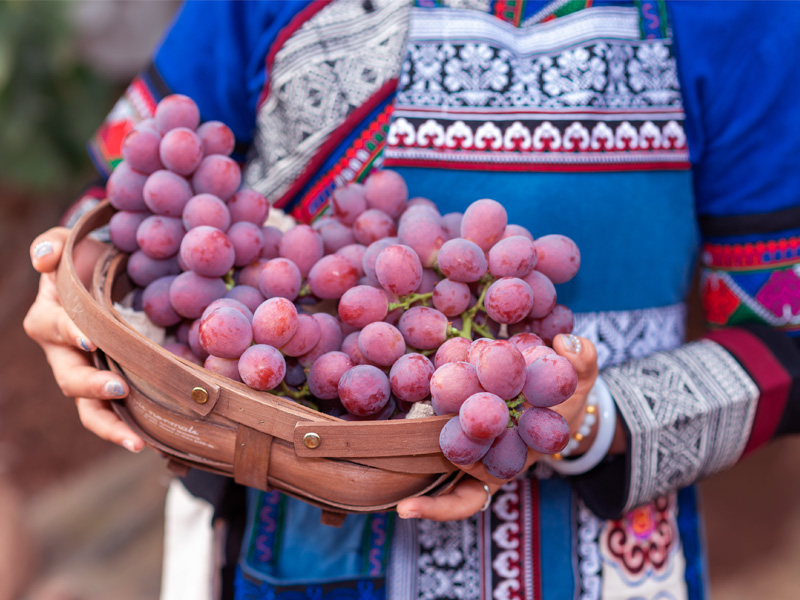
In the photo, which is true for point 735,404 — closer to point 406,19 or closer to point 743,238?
point 743,238

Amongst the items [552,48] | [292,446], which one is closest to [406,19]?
[552,48]

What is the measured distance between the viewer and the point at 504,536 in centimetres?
80

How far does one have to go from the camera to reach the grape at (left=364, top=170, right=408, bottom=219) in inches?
27.3

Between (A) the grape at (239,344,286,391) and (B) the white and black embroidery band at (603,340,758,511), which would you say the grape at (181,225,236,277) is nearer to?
(A) the grape at (239,344,286,391)

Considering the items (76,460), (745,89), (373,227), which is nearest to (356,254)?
(373,227)

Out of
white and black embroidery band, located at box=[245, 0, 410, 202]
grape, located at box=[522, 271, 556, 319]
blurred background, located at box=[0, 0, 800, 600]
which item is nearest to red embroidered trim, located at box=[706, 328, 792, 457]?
grape, located at box=[522, 271, 556, 319]

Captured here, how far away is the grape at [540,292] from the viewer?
62cm

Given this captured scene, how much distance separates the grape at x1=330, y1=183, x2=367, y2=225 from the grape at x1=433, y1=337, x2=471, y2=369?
0.66 ft

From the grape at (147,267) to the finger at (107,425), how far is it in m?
0.14

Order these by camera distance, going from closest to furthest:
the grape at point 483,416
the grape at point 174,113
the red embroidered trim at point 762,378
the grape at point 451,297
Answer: the grape at point 483,416, the grape at point 451,297, the grape at point 174,113, the red embroidered trim at point 762,378

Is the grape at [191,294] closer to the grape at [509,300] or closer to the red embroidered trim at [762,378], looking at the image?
the grape at [509,300]

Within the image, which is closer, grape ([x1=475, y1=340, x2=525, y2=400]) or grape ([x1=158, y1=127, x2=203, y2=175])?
grape ([x1=475, y1=340, x2=525, y2=400])

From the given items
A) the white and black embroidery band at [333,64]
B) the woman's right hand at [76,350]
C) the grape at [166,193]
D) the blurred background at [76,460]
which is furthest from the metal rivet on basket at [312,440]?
the blurred background at [76,460]

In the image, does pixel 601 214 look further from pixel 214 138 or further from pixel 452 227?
pixel 214 138
